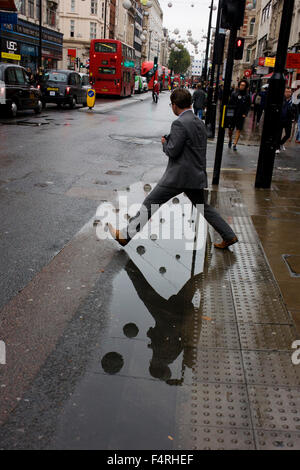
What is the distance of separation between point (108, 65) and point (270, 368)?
1461 inches

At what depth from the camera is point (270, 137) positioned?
29.1 feet

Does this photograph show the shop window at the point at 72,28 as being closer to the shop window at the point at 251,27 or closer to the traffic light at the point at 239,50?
the shop window at the point at 251,27

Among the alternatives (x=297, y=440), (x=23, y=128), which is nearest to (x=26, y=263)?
(x=297, y=440)

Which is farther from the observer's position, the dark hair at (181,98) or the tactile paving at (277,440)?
the dark hair at (181,98)

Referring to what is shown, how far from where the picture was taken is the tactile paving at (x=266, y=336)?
11.4ft

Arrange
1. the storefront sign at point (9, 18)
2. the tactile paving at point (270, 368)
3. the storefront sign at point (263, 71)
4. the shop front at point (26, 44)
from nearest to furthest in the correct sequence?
the tactile paving at point (270, 368) → the storefront sign at point (9, 18) → the storefront sign at point (263, 71) → the shop front at point (26, 44)

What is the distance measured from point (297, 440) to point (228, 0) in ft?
25.6

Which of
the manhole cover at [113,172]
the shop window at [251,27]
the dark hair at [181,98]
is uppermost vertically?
the shop window at [251,27]

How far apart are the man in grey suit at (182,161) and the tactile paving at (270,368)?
209cm

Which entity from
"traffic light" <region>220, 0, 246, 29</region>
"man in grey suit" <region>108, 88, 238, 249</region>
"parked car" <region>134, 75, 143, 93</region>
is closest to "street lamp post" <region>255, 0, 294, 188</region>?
"traffic light" <region>220, 0, 246, 29</region>

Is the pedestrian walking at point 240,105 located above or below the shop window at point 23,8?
below

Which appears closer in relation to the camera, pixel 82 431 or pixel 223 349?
pixel 82 431

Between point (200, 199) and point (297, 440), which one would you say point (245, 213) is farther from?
point (297, 440)

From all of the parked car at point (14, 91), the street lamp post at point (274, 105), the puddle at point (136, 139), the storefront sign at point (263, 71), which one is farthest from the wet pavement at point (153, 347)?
the storefront sign at point (263, 71)
